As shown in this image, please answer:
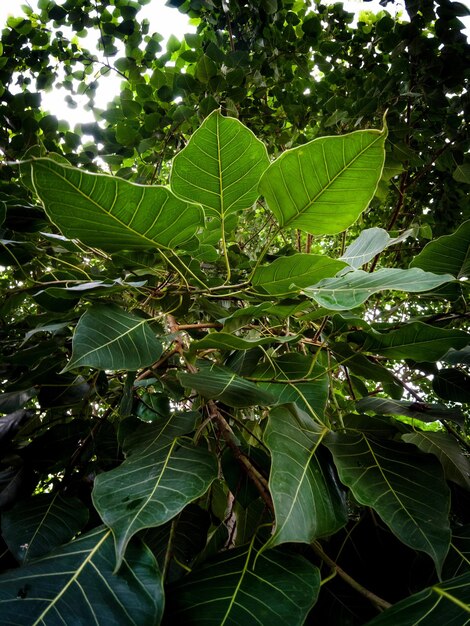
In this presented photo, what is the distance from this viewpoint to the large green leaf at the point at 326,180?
0.46 meters

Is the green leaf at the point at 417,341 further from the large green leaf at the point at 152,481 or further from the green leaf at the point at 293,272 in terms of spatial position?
the large green leaf at the point at 152,481

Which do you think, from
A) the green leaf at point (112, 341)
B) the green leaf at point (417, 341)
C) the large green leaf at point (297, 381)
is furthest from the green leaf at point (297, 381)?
the green leaf at point (112, 341)

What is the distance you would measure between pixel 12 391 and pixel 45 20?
1484 mm

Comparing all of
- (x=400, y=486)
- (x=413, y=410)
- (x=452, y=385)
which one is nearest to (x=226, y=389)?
(x=400, y=486)

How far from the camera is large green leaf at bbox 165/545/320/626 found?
411 millimetres

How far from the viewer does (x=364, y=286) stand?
0.55m

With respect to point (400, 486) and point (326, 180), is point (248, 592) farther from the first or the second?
point (326, 180)

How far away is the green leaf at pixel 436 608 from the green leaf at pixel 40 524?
425 millimetres

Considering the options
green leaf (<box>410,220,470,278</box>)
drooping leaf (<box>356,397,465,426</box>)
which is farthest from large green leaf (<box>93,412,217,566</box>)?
green leaf (<box>410,220,470,278</box>)

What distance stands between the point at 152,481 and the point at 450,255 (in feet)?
1.95

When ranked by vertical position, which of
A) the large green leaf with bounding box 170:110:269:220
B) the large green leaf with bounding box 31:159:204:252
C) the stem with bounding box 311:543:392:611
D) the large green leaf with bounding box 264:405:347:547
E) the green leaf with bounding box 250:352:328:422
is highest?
the large green leaf with bounding box 170:110:269:220

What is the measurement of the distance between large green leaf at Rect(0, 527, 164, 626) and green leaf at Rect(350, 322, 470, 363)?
18.3 inches

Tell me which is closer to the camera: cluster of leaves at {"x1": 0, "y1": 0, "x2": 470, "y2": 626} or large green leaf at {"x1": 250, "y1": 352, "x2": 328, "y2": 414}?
cluster of leaves at {"x1": 0, "y1": 0, "x2": 470, "y2": 626}

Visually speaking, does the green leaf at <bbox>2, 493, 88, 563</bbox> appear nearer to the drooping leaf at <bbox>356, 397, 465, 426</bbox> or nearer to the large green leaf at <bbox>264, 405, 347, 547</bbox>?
the large green leaf at <bbox>264, 405, 347, 547</bbox>
